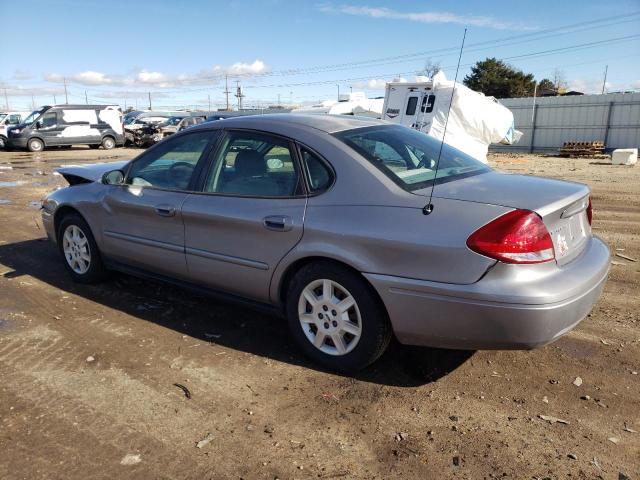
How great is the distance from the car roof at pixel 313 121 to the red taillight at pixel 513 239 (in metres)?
1.32

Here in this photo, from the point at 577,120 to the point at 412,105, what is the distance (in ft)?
44.5

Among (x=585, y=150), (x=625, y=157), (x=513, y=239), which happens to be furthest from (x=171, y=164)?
(x=585, y=150)

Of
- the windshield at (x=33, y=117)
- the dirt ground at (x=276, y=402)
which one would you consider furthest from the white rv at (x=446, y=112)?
the windshield at (x=33, y=117)

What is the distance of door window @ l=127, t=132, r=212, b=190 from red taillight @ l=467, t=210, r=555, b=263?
2245 mm

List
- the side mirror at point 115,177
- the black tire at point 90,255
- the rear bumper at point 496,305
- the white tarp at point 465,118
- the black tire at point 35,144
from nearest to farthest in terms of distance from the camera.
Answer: the rear bumper at point 496,305 < the side mirror at point 115,177 < the black tire at point 90,255 < the white tarp at point 465,118 < the black tire at point 35,144

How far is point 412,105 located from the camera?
17.2 m

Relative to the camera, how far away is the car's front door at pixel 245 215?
3.52m

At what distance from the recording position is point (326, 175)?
342cm

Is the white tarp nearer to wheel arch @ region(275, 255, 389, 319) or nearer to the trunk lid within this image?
the trunk lid

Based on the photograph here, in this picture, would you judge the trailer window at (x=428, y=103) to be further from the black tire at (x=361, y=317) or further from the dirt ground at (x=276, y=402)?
the black tire at (x=361, y=317)

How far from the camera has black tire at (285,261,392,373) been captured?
10.4 ft

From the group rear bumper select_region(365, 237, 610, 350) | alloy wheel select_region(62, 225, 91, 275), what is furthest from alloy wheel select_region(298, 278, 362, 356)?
alloy wheel select_region(62, 225, 91, 275)

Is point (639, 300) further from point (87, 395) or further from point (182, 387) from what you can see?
point (87, 395)

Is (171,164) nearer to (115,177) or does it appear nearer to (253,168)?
(115,177)
